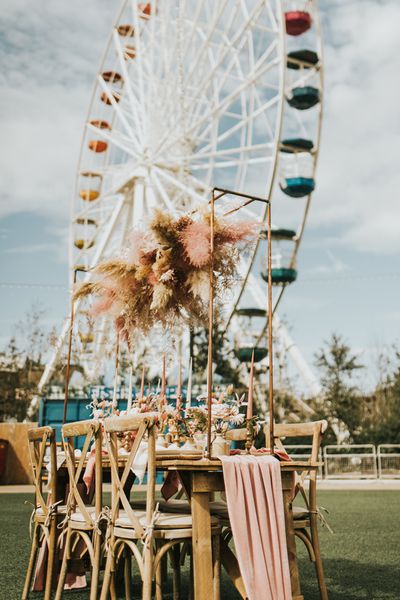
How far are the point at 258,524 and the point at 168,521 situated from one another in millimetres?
449

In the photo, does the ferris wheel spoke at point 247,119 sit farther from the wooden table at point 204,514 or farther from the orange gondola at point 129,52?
the wooden table at point 204,514

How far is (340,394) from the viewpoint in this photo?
24234 mm

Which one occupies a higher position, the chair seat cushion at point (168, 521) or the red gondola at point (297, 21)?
the red gondola at point (297, 21)

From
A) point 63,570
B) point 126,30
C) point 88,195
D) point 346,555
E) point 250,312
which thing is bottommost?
point 346,555

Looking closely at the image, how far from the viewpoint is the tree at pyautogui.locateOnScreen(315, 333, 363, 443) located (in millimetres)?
23359

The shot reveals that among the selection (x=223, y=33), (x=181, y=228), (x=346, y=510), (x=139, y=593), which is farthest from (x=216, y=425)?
(x=223, y=33)

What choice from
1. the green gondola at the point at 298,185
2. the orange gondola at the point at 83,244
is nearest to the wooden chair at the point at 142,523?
the green gondola at the point at 298,185

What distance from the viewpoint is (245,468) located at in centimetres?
371

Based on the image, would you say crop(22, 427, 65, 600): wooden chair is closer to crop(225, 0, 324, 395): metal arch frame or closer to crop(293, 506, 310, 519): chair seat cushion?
crop(293, 506, 310, 519): chair seat cushion

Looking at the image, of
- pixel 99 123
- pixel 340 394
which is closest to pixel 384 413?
pixel 340 394

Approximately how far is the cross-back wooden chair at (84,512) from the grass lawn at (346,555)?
75 cm

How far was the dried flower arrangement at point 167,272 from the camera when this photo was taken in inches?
177

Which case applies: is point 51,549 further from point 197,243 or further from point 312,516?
point 197,243

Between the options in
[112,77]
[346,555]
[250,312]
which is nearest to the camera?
[346,555]
